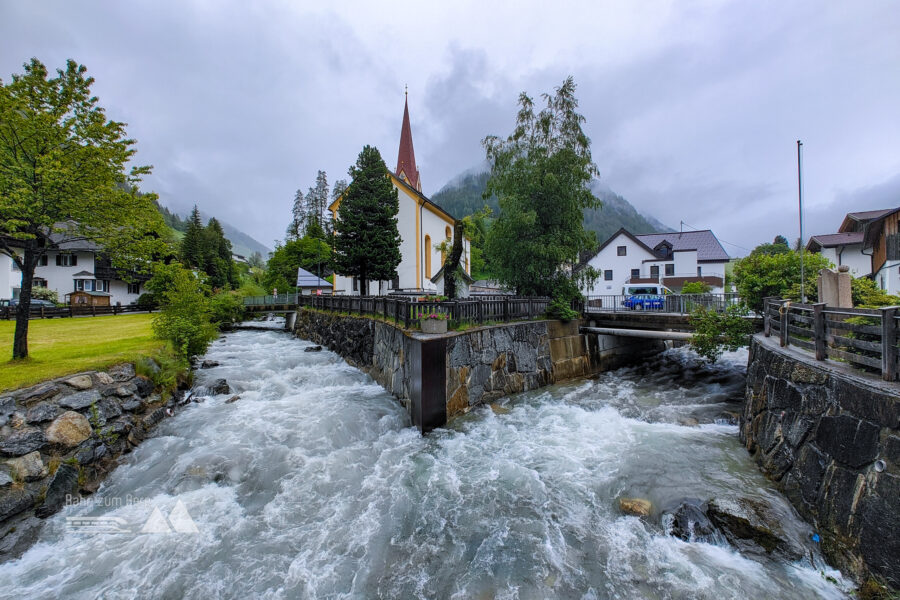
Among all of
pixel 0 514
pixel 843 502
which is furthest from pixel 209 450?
pixel 843 502

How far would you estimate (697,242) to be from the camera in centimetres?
3781

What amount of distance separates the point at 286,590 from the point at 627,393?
11.0 m

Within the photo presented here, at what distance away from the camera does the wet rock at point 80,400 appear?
6273mm

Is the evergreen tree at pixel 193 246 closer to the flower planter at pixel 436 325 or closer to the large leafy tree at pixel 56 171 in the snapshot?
the large leafy tree at pixel 56 171

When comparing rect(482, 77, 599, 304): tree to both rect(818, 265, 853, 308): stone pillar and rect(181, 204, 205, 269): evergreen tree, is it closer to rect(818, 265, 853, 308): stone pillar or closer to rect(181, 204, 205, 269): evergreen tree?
rect(818, 265, 853, 308): stone pillar

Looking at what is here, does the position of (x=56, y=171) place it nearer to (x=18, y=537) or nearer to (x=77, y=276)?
(x=18, y=537)

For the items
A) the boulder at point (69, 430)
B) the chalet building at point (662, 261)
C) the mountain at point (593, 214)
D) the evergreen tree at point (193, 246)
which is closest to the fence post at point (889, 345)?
the boulder at point (69, 430)

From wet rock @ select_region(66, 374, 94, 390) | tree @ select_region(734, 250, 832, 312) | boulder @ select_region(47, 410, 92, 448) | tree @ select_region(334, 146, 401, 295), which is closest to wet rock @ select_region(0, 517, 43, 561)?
boulder @ select_region(47, 410, 92, 448)

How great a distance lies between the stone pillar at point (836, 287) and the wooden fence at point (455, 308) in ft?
25.4

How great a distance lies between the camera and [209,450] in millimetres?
6867

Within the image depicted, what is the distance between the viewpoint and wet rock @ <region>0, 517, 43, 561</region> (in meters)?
4.41

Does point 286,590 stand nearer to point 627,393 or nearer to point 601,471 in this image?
point 601,471

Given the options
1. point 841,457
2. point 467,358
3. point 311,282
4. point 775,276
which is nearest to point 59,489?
point 467,358

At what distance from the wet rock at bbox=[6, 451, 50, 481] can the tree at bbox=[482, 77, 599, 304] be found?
14.7m
